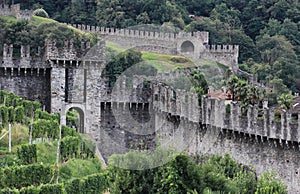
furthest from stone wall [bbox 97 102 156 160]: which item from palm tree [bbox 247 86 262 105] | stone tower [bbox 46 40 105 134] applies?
palm tree [bbox 247 86 262 105]

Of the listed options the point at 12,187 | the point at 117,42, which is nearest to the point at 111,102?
the point at 12,187

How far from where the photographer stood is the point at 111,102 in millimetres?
51094

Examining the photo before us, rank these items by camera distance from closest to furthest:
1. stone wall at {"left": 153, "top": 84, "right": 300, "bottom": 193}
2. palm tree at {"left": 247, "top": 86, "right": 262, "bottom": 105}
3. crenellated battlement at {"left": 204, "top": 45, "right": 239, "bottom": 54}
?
1. stone wall at {"left": 153, "top": 84, "right": 300, "bottom": 193}
2. palm tree at {"left": 247, "top": 86, "right": 262, "bottom": 105}
3. crenellated battlement at {"left": 204, "top": 45, "right": 239, "bottom": 54}

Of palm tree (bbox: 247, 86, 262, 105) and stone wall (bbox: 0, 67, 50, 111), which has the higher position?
stone wall (bbox: 0, 67, 50, 111)

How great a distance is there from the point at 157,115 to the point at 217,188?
47.6 feet

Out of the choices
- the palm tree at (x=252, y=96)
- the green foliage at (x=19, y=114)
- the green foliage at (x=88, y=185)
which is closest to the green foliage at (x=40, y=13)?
the palm tree at (x=252, y=96)

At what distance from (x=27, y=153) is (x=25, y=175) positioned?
12.6 ft

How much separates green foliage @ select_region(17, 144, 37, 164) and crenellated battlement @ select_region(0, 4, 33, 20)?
6237cm

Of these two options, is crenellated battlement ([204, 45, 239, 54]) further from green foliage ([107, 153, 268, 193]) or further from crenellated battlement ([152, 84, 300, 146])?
green foliage ([107, 153, 268, 193])

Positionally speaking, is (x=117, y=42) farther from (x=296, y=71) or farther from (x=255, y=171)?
(x=255, y=171)

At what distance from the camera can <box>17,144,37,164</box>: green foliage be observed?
36594 mm

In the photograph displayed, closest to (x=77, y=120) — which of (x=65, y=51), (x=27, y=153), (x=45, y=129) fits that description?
(x=65, y=51)

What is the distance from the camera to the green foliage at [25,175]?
3272 cm

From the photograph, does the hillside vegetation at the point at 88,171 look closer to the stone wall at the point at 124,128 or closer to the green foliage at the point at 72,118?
the green foliage at the point at 72,118
